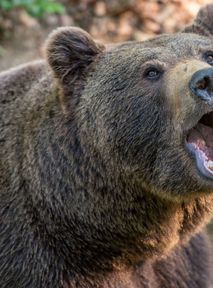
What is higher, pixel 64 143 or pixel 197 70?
pixel 197 70

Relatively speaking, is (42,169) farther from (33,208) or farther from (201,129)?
(201,129)

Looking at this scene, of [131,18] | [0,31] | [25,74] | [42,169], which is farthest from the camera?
[131,18]

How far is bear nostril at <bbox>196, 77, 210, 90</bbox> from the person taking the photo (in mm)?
5002

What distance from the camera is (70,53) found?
19.1 ft

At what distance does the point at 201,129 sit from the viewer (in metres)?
5.36

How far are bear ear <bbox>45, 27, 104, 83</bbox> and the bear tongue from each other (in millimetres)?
944

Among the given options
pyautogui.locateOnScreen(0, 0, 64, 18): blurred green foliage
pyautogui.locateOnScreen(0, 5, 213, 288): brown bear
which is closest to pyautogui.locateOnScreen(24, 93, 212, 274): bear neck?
pyautogui.locateOnScreen(0, 5, 213, 288): brown bear

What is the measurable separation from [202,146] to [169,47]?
0.69 m

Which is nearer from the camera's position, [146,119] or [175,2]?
[146,119]

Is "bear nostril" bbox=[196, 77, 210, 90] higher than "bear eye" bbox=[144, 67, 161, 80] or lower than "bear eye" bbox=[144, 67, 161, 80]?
higher

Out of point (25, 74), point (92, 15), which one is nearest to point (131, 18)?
point (92, 15)

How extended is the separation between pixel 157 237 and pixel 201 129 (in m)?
0.88

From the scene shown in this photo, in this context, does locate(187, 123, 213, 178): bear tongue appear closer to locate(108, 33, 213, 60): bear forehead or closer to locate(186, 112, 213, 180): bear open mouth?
locate(186, 112, 213, 180): bear open mouth

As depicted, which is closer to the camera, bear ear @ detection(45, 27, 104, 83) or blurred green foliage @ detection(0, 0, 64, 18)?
bear ear @ detection(45, 27, 104, 83)
